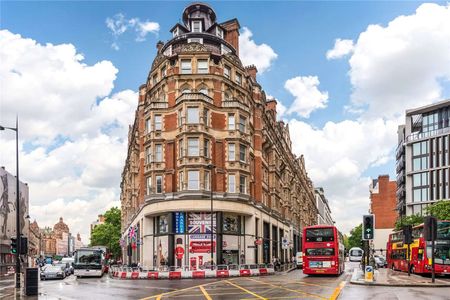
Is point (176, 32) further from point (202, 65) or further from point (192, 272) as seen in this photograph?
point (192, 272)

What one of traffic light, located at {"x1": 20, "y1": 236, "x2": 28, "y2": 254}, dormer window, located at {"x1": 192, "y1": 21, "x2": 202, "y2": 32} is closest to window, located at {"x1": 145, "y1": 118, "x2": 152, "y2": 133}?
dormer window, located at {"x1": 192, "y1": 21, "x2": 202, "y2": 32}

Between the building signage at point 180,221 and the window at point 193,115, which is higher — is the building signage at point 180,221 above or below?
below

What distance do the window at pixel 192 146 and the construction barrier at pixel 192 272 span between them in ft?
34.7

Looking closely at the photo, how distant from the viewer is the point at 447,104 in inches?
3536

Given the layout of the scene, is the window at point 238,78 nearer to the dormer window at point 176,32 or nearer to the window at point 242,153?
the window at point 242,153

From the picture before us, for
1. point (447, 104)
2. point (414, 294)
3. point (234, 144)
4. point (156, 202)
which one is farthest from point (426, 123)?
point (414, 294)

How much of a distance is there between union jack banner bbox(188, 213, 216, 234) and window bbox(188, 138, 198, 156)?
18.5 ft

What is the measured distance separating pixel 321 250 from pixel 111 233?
85.2m

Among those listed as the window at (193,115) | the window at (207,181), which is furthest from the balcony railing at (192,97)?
the window at (207,181)

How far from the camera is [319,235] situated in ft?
126

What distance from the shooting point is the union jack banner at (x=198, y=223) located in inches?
1918

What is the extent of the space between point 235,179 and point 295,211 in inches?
1729

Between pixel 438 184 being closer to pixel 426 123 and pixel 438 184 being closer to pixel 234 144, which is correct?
pixel 426 123

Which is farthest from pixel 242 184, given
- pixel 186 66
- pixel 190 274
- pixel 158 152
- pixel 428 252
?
pixel 428 252
